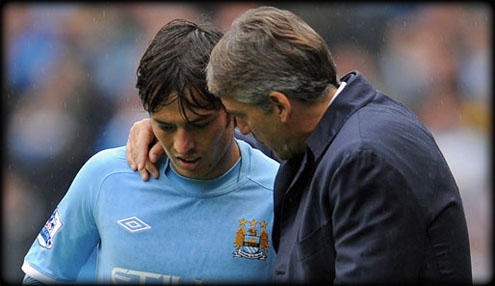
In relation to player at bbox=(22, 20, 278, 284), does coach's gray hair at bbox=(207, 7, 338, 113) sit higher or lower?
higher

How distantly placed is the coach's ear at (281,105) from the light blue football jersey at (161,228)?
399mm

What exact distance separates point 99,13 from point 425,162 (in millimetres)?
4152

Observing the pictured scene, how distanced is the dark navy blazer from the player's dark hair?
405 mm

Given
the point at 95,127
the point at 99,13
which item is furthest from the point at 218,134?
the point at 99,13

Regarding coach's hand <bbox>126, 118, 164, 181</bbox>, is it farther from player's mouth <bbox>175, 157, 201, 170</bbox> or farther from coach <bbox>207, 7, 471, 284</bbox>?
→ coach <bbox>207, 7, 471, 284</bbox>

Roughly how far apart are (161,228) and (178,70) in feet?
1.57

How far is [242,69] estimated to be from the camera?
2270 millimetres

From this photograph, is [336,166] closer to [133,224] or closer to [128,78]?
[133,224]

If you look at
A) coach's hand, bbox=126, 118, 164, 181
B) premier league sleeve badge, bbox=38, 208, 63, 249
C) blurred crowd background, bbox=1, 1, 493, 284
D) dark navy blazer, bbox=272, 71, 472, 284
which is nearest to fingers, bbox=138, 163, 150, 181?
coach's hand, bbox=126, 118, 164, 181

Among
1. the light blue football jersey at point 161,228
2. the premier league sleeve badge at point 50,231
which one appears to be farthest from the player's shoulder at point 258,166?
the premier league sleeve badge at point 50,231

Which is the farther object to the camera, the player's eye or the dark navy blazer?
the player's eye

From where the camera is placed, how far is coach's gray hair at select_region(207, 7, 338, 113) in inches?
88.5

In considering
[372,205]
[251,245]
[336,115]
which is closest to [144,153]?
[251,245]

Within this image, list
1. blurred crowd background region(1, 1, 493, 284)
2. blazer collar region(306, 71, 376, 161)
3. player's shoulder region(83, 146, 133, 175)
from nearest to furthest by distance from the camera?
1. blazer collar region(306, 71, 376, 161)
2. player's shoulder region(83, 146, 133, 175)
3. blurred crowd background region(1, 1, 493, 284)
